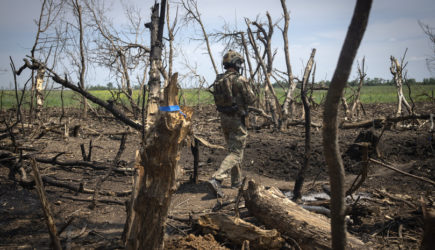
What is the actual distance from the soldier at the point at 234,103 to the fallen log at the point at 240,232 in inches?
93.2

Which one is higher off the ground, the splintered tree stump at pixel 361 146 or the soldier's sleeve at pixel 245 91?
the soldier's sleeve at pixel 245 91

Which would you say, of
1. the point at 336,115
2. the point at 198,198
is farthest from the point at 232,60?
the point at 336,115

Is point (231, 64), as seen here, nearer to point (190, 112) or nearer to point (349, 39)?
point (190, 112)

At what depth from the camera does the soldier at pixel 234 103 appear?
5.65 metres

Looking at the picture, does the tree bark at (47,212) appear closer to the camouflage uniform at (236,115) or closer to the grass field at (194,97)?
the grass field at (194,97)

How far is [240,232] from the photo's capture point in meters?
3.08

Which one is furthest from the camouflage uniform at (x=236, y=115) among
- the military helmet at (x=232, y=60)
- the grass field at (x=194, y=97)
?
the grass field at (x=194, y=97)

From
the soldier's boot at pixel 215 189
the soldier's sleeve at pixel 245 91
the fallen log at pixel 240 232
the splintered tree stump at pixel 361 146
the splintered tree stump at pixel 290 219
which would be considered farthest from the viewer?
the splintered tree stump at pixel 361 146

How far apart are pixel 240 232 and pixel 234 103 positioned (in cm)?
299

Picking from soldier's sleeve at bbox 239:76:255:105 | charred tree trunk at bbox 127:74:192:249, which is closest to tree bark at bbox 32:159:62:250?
charred tree trunk at bbox 127:74:192:249

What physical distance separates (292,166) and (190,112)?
534cm

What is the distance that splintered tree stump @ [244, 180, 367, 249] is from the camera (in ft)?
9.40

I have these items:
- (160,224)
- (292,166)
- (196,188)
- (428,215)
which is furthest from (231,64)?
(428,215)

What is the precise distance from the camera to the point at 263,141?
9117 mm
